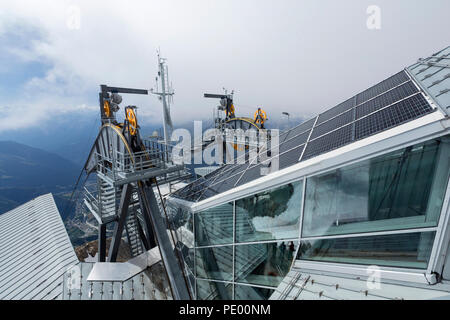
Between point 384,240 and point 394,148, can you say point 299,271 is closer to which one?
point 384,240

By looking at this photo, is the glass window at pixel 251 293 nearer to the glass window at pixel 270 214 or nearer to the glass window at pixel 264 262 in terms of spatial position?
the glass window at pixel 264 262

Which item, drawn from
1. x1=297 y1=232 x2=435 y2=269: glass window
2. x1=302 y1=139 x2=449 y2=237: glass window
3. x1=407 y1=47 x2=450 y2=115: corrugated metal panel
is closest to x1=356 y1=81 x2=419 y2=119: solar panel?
x1=407 y1=47 x2=450 y2=115: corrugated metal panel

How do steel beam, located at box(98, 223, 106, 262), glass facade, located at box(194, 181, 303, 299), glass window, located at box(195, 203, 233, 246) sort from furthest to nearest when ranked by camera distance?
steel beam, located at box(98, 223, 106, 262) < glass window, located at box(195, 203, 233, 246) < glass facade, located at box(194, 181, 303, 299)

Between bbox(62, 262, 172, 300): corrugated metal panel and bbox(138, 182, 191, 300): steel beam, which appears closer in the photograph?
bbox(62, 262, 172, 300): corrugated metal panel

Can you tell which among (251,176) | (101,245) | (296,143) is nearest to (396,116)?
(296,143)

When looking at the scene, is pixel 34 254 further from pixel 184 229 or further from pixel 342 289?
pixel 342 289

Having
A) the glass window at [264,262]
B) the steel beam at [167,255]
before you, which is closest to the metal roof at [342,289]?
the glass window at [264,262]

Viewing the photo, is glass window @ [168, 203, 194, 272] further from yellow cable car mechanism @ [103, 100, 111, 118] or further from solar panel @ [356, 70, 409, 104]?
yellow cable car mechanism @ [103, 100, 111, 118]
